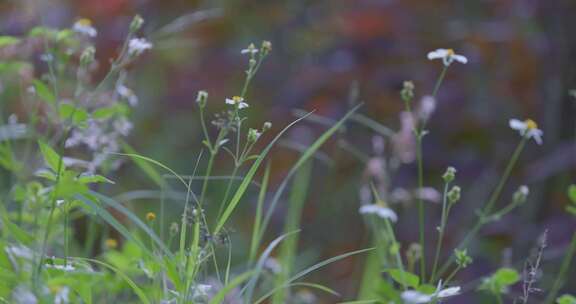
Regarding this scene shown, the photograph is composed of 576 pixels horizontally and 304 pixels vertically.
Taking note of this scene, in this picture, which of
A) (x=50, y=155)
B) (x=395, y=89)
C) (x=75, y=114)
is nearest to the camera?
(x=50, y=155)

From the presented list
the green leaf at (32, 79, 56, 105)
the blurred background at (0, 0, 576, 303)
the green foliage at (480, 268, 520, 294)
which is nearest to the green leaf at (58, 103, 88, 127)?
the green leaf at (32, 79, 56, 105)

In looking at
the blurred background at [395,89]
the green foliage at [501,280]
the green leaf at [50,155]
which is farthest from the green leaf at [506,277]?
the blurred background at [395,89]

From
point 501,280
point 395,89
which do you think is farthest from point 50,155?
point 395,89

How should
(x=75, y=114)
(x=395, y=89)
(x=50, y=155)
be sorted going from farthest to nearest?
(x=395, y=89), (x=75, y=114), (x=50, y=155)

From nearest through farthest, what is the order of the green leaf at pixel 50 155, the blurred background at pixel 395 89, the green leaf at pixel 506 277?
the green leaf at pixel 50 155 → the green leaf at pixel 506 277 → the blurred background at pixel 395 89

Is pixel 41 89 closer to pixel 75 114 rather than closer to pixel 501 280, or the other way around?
pixel 75 114

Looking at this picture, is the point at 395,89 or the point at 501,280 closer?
the point at 501,280

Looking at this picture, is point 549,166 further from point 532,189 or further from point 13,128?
point 13,128

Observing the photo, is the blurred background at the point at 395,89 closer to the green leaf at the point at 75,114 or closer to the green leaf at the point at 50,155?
the green leaf at the point at 75,114

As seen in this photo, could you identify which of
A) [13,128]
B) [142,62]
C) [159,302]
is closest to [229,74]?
[142,62]
